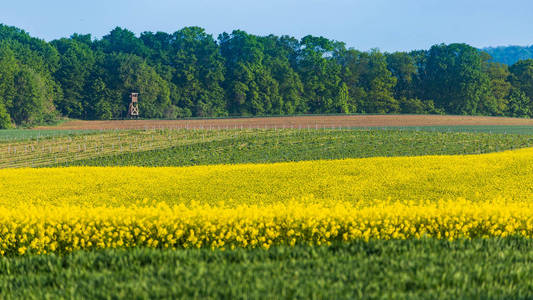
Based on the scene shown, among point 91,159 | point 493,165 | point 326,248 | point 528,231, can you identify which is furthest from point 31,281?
point 91,159

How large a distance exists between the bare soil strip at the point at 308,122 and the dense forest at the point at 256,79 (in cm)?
1207

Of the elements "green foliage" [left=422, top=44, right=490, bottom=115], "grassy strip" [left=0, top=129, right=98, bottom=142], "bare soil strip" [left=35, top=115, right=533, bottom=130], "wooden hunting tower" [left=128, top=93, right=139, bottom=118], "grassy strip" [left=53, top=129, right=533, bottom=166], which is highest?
"green foliage" [left=422, top=44, right=490, bottom=115]

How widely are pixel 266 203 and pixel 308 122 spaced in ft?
216

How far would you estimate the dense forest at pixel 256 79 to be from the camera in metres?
102

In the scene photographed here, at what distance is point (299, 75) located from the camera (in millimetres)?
Result: 116500

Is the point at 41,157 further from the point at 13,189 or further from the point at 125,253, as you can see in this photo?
the point at 125,253

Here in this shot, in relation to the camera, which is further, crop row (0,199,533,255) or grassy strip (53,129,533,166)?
grassy strip (53,129,533,166)

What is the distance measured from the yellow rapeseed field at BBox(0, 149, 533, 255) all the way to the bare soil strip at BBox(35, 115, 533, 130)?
5666cm

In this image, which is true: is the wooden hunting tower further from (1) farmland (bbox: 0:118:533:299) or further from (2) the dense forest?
(1) farmland (bbox: 0:118:533:299)

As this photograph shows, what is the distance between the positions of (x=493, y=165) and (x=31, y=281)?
1789 centimetres

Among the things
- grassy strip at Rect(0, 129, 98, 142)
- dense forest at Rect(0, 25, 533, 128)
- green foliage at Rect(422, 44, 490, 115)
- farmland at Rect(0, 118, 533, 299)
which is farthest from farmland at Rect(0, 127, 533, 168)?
green foliage at Rect(422, 44, 490, 115)

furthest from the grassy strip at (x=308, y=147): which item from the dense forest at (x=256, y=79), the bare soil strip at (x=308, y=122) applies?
the dense forest at (x=256, y=79)

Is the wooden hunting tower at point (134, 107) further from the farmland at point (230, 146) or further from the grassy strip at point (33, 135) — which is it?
the farmland at point (230, 146)

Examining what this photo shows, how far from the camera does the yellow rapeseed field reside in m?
11.4
